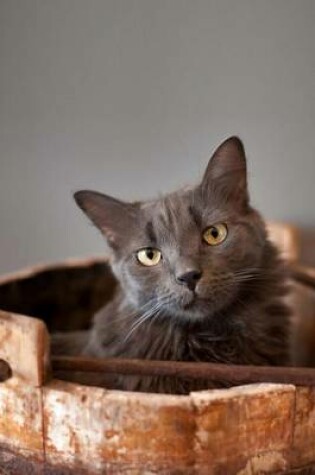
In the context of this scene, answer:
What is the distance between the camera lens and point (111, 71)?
167 centimetres

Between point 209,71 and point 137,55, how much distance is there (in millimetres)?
191

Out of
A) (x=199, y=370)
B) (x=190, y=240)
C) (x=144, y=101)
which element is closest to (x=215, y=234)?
(x=190, y=240)

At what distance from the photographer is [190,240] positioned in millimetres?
944

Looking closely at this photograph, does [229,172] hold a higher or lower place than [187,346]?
higher

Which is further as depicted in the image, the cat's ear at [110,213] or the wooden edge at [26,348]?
the cat's ear at [110,213]

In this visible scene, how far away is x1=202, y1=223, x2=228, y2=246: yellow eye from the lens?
969 millimetres

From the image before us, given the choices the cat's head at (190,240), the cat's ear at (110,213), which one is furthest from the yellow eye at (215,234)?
the cat's ear at (110,213)

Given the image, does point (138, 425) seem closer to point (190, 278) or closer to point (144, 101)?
point (190, 278)

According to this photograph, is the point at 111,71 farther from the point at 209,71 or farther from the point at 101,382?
the point at 101,382

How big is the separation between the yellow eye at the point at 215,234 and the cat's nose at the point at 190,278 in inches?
3.3

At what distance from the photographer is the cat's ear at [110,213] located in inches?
40.8

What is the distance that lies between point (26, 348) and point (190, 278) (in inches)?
10.2

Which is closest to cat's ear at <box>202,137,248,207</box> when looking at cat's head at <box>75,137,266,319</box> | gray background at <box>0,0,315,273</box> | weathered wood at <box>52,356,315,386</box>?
cat's head at <box>75,137,266,319</box>

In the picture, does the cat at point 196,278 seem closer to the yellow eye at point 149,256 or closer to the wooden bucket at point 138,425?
the yellow eye at point 149,256
